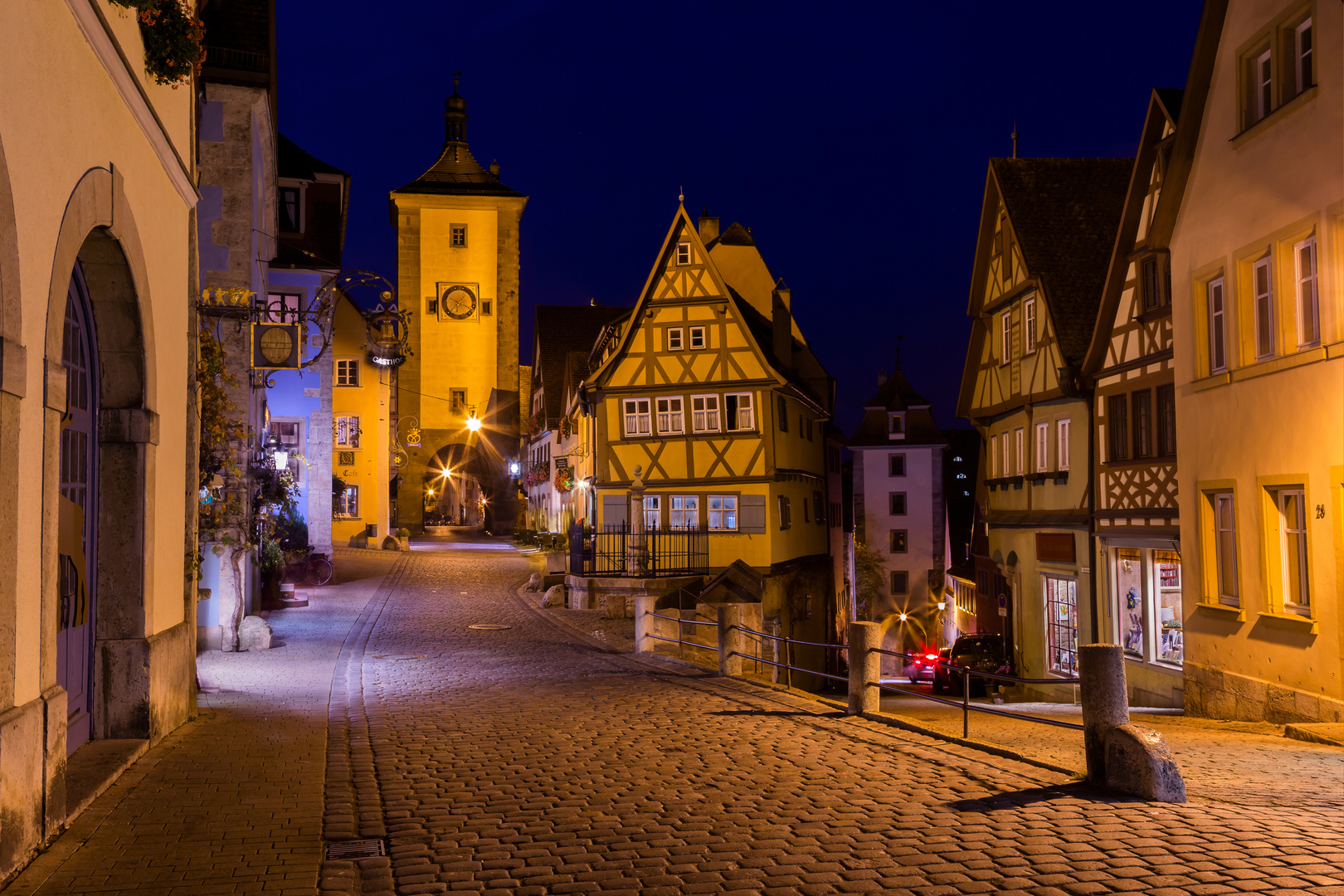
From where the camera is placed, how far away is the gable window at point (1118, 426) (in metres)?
18.4

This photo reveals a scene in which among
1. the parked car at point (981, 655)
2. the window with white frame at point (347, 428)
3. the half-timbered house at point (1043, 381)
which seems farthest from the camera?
the window with white frame at point (347, 428)

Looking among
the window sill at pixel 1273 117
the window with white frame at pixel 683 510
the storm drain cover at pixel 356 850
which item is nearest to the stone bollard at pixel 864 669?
the storm drain cover at pixel 356 850

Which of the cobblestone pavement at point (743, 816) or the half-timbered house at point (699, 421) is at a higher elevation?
the half-timbered house at point (699, 421)

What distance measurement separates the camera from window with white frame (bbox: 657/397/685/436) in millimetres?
29344

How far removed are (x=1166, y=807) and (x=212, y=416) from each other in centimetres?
1082

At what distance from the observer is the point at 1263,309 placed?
12.8 metres

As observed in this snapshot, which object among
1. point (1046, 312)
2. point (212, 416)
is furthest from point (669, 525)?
point (212, 416)

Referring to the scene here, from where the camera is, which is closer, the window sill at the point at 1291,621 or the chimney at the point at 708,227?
the window sill at the point at 1291,621

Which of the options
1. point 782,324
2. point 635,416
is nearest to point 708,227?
point 782,324

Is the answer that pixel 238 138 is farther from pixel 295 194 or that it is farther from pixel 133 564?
pixel 133 564

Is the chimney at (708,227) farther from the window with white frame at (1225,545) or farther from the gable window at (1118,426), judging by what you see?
the window with white frame at (1225,545)

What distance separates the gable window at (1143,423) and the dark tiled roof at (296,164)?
Result: 2057cm

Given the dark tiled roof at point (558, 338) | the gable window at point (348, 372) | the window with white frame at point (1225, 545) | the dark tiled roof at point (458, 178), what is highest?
the dark tiled roof at point (458, 178)

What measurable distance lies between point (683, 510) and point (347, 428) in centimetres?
1614
